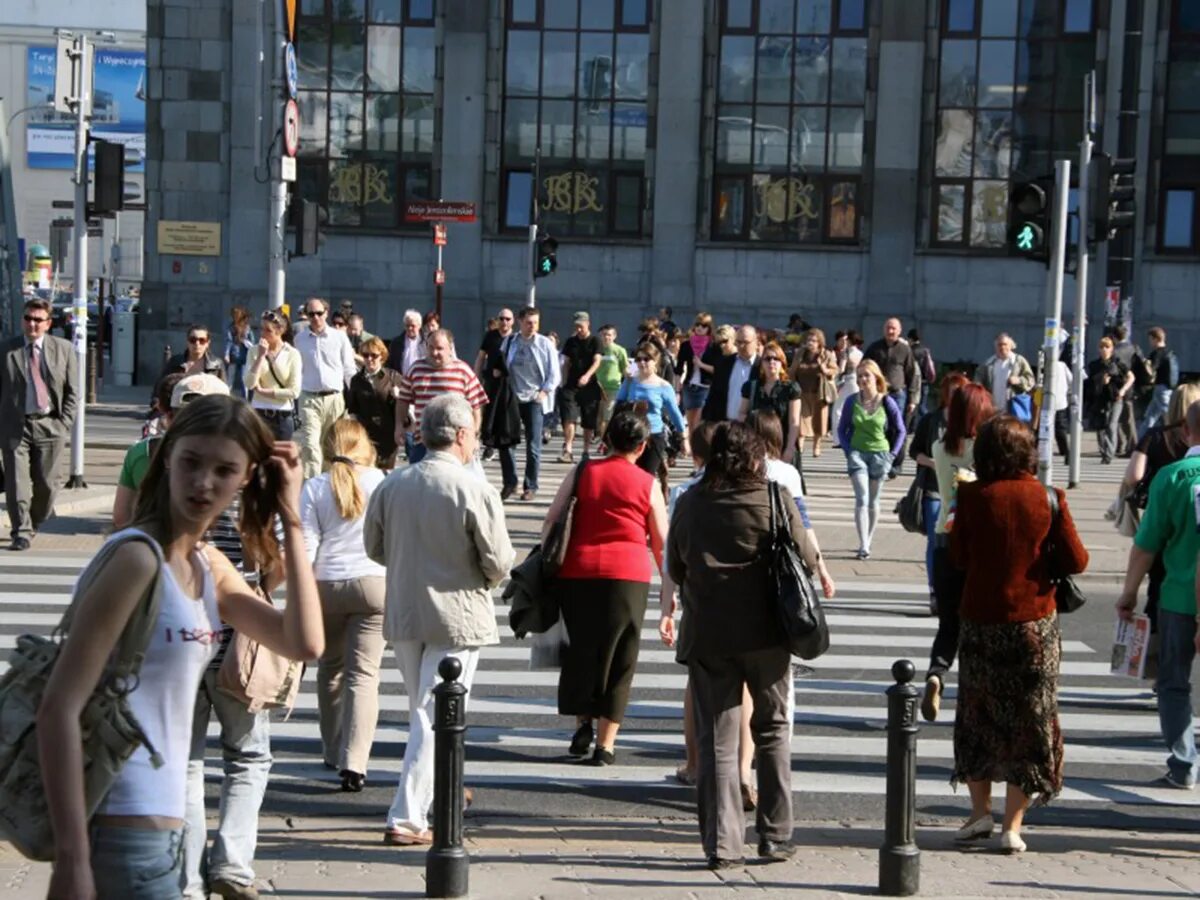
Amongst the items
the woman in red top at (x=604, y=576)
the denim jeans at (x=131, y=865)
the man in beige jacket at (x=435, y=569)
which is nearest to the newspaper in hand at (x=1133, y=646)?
the woman in red top at (x=604, y=576)

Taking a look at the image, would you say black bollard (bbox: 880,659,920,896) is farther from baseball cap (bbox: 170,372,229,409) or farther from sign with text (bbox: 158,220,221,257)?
sign with text (bbox: 158,220,221,257)

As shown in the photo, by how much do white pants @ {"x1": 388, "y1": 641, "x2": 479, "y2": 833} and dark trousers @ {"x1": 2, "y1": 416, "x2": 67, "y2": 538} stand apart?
9.26m

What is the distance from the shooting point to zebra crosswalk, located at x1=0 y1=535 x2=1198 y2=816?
31.6ft

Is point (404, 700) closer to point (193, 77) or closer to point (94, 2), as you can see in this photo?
point (193, 77)

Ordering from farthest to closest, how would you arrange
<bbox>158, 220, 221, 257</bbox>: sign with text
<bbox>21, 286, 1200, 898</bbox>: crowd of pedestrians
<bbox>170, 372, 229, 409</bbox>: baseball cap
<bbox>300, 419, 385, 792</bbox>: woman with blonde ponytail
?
<bbox>158, 220, 221, 257</bbox>: sign with text, <bbox>300, 419, 385, 792</bbox>: woman with blonde ponytail, <bbox>170, 372, 229, 409</bbox>: baseball cap, <bbox>21, 286, 1200, 898</bbox>: crowd of pedestrians

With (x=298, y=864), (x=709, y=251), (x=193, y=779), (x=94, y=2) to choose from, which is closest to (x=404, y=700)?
(x=298, y=864)

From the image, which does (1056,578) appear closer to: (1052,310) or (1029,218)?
(1029,218)

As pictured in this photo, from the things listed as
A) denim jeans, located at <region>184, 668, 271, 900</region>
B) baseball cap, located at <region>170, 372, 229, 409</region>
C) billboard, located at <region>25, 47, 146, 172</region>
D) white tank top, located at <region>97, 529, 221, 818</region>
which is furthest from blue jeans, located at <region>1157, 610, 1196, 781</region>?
billboard, located at <region>25, 47, 146, 172</region>

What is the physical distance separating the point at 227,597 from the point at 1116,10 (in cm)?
4210

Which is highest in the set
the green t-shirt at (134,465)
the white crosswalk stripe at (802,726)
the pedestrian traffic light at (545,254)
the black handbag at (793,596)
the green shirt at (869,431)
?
the pedestrian traffic light at (545,254)

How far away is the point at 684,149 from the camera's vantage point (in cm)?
4475

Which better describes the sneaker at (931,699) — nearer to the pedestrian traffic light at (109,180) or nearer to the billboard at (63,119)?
the pedestrian traffic light at (109,180)

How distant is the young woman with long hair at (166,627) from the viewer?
3865mm

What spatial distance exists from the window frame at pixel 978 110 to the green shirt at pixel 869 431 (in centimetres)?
2744
